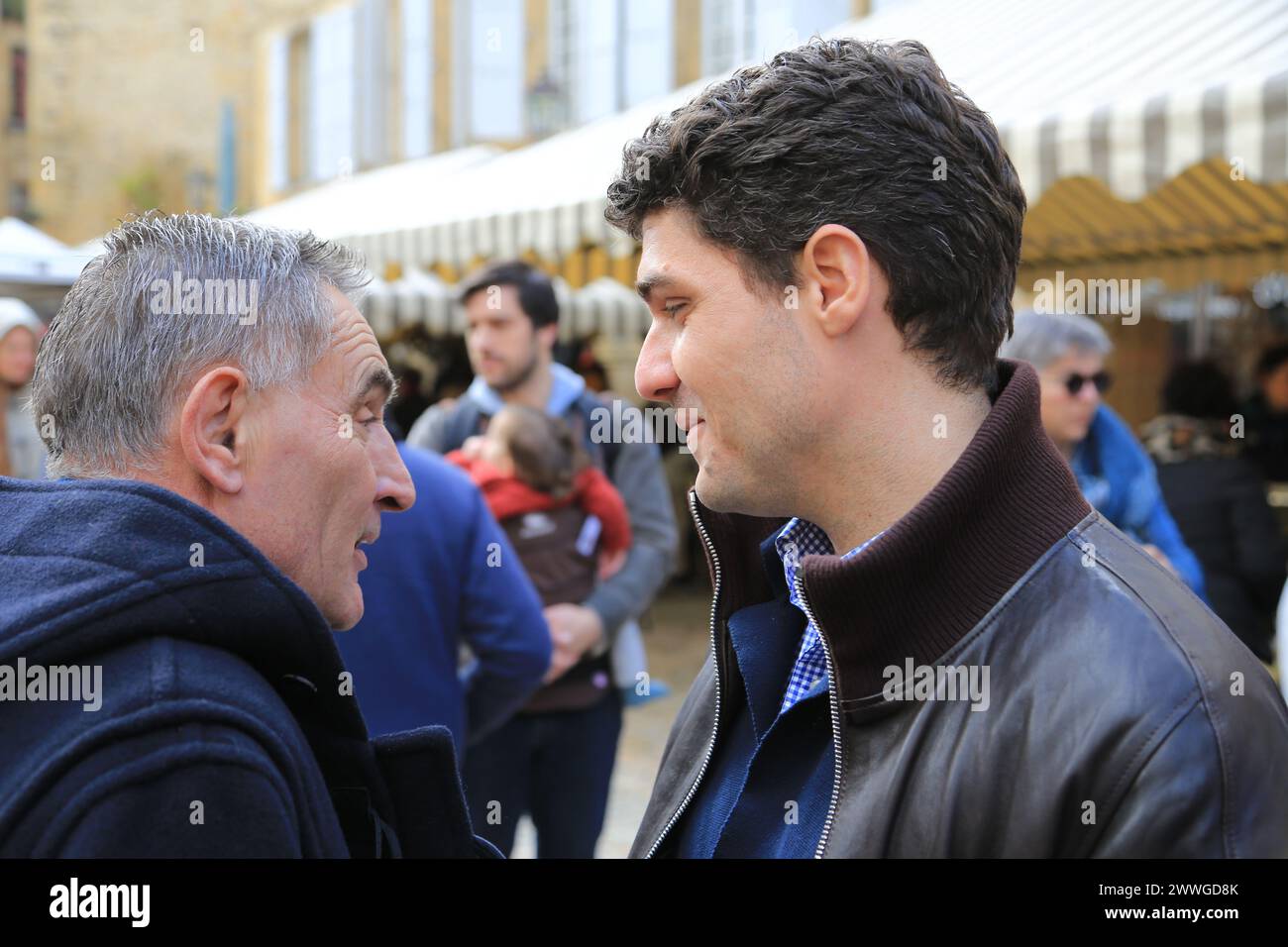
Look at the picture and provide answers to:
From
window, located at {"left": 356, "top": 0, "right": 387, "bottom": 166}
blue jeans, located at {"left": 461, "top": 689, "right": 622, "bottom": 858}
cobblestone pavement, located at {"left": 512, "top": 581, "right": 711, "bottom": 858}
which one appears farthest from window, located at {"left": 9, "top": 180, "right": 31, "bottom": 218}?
blue jeans, located at {"left": 461, "top": 689, "right": 622, "bottom": 858}

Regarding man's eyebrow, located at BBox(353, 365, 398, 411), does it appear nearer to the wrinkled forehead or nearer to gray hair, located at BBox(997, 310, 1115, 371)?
the wrinkled forehead

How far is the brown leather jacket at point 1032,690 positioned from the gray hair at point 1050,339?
2.33 metres

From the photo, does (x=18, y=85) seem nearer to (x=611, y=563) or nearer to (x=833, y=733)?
(x=611, y=563)

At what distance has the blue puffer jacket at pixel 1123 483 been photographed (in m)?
3.73

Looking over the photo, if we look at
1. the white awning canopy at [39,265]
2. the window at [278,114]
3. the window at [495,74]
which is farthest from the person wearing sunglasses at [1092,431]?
the window at [278,114]

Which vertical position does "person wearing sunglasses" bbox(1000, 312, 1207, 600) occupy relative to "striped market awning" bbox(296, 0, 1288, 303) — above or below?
below

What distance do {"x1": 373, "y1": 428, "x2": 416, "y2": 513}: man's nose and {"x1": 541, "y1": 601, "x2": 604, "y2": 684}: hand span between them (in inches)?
74.9

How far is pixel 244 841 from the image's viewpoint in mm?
1080

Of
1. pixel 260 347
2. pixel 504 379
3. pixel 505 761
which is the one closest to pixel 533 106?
pixel 504 379

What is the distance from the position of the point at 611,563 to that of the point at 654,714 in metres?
3.65

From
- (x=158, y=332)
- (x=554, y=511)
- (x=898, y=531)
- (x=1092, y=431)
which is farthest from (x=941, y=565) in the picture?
(x=1092, y=431)

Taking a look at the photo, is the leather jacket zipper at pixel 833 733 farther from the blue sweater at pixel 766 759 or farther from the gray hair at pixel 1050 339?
the gray hair at pixel 1050 339

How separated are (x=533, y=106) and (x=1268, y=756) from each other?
1252cm

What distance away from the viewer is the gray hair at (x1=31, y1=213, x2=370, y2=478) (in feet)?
4.37
